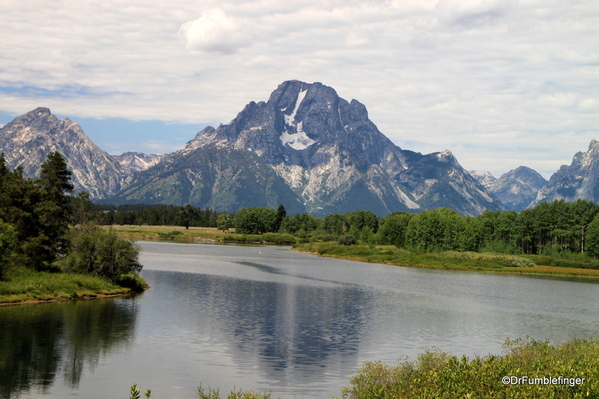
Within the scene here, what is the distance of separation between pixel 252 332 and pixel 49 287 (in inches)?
1074

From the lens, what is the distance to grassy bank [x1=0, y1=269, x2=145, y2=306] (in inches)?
2376

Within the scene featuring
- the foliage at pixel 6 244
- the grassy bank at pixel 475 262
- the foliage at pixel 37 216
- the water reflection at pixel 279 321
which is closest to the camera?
the water reflection at pixel 279 321

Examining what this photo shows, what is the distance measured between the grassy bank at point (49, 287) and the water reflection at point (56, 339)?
2083 mm

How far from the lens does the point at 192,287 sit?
86.1 meters

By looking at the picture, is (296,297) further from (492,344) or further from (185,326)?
(492,344)

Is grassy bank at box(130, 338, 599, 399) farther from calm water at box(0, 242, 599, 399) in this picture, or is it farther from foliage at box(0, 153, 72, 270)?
foliage at box(0, 153, 72, 270)

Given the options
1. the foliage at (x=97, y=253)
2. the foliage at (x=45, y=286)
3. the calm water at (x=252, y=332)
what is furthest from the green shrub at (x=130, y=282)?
the foliage at (x=45, y=286)

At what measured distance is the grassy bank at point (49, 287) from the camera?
6034 cm

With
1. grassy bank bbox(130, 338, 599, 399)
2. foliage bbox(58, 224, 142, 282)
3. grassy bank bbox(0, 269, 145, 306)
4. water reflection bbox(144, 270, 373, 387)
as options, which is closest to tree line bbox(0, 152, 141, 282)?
foliage bbox(58, 224, 142, 282)

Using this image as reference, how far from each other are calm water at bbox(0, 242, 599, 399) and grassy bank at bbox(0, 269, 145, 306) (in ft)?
7.96

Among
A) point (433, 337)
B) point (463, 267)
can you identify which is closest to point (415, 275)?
point (463, 267)

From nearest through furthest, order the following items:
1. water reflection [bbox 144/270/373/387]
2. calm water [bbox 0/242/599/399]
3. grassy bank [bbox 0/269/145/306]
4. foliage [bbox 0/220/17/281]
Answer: calm water [bbox 0/242/599/399] → water reflection [bbox 144/270/373/387] → foliage [bbox 0/220/17/281] → grassy bank [bbox 0/269/145/306]

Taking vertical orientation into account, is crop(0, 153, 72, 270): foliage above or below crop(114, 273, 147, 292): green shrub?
above

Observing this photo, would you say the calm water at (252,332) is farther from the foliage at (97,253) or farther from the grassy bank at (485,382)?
the grassy bank at (485,382)
